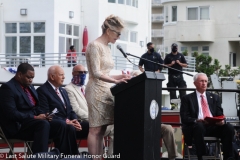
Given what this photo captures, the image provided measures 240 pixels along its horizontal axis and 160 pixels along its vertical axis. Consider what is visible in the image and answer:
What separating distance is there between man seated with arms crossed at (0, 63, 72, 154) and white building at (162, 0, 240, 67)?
5588 cm

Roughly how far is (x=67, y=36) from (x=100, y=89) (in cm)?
3620

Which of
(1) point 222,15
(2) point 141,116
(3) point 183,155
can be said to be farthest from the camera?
(1) point 222,15

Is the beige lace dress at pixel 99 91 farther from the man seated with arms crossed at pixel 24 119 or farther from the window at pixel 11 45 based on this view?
the window at pixel 11 45

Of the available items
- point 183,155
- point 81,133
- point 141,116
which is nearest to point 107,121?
point 141,116

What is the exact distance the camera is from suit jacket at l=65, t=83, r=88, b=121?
33.7ft

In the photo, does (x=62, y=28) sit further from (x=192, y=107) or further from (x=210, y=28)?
(x=192, y=107)

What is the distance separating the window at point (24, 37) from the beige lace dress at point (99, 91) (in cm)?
3414

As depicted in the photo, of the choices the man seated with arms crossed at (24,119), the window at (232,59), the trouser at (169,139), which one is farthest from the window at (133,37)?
the man seated with arms crossed at (24,119)

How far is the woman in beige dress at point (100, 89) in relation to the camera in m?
8.41

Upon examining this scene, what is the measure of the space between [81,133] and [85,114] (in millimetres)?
563

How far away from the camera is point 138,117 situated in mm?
7871

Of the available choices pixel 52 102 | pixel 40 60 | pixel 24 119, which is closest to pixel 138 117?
pixel 24 119

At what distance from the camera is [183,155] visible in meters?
11.3

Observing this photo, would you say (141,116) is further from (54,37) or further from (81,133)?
(54,37)
